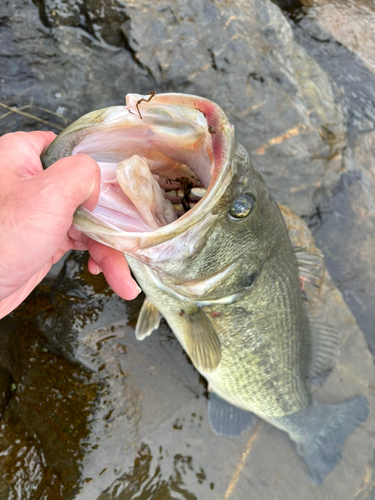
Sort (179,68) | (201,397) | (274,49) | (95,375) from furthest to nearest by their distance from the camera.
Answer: (274,49) < (179,68) < (201,397) < (95,375)

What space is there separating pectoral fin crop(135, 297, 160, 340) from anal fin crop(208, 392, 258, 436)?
859mm

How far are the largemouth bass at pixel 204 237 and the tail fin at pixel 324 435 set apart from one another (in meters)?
0.25

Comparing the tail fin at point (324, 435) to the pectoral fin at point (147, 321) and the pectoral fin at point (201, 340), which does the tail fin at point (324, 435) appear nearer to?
the pectoral fin at point (201, 340)

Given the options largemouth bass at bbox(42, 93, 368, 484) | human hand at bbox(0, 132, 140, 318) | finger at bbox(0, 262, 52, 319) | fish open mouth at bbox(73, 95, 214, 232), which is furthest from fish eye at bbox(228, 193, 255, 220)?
finger at bbox(0, 262, 52, 319)

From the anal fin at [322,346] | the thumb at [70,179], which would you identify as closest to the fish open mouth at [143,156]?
the thumb at [70,179]

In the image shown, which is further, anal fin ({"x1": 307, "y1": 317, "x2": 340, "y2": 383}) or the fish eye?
anal fin ({"x1": 307, "y1": 317, "x2": 340, "y2": 383})

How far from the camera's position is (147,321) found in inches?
110

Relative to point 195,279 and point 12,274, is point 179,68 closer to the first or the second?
point 195,279

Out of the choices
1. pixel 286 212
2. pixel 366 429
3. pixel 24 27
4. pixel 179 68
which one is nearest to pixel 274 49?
pixel 179 68

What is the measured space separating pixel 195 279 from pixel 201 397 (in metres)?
1.72

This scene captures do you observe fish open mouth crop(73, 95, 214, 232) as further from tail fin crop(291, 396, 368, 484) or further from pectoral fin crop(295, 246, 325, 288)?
tail fin crop(291, 396, 368, 484)

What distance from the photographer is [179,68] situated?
3453 mm

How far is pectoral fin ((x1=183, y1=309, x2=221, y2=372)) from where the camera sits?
7.34ft

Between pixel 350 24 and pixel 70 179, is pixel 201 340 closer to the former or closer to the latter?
pixel 70 179
